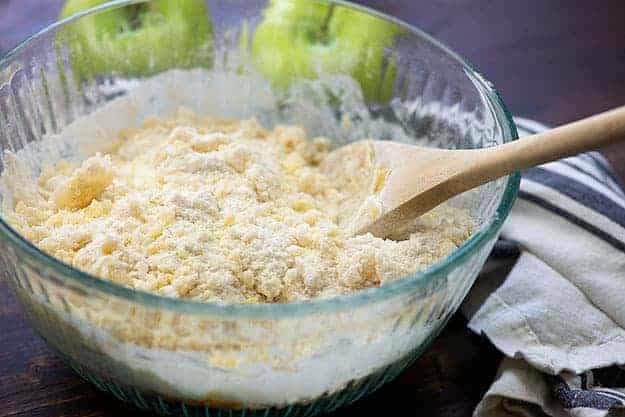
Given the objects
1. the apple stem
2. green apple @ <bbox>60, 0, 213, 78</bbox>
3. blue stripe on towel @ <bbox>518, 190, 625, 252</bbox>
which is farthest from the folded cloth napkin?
green apple @ <bbox>60, 0, 213, 78</bbox>

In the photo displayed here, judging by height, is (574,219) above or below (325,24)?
below

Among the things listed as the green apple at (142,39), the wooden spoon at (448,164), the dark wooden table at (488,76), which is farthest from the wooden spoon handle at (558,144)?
the green apple at (142,39)

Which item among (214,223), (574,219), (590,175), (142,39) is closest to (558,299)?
(574,219)

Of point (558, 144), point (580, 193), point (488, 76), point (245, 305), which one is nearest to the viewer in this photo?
point (245, 305)

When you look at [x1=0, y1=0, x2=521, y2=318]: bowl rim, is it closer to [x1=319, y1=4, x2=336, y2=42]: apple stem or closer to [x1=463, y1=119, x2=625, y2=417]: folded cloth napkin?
[x1=463, y1=119, x2=625, y2=417]: folded cloth napkin

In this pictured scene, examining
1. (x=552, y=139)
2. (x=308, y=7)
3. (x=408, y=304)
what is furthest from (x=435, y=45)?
(x=408, y=304)

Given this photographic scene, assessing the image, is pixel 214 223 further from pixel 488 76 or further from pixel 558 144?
pixel 488 76

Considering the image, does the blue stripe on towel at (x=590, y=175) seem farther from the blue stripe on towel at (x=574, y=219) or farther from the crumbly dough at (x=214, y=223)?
the crumbly dough at (x=214, y=223)
